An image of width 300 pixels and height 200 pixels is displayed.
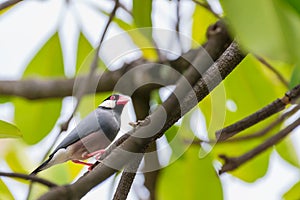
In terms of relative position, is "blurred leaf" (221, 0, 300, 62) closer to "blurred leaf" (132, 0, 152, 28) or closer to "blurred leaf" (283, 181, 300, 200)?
"blurred leaf" (132, 0, 152, 28)

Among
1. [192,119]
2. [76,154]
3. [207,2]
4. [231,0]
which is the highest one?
[231,0]

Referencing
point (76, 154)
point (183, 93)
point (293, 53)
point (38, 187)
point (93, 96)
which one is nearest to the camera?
point (293, 53)

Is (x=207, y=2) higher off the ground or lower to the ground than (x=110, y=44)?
higher

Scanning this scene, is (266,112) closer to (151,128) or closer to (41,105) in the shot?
(151,128)

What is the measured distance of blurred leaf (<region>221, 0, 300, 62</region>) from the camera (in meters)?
0.43

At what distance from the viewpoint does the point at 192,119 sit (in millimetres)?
1004

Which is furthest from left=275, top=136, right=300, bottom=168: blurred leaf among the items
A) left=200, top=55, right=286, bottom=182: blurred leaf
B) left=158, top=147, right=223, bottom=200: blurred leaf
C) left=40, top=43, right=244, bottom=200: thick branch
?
left=40, top=43, right=244, bottom=200: thick branch

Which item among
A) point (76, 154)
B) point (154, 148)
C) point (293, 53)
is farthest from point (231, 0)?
point (76, 154)

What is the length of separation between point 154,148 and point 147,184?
0.18 metres

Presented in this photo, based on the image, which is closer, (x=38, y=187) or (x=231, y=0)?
(x=231, y=0)

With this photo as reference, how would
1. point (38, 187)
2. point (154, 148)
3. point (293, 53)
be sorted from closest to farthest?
point (293, 53) → point (154, 148) → point (38, 187)

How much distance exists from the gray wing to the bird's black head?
11 mm

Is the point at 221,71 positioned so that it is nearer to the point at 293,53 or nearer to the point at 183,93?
the point at 183,93

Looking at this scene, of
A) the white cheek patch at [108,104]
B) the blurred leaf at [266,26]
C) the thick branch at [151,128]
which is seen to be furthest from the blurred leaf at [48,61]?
the blurred leaf at [266,26]
